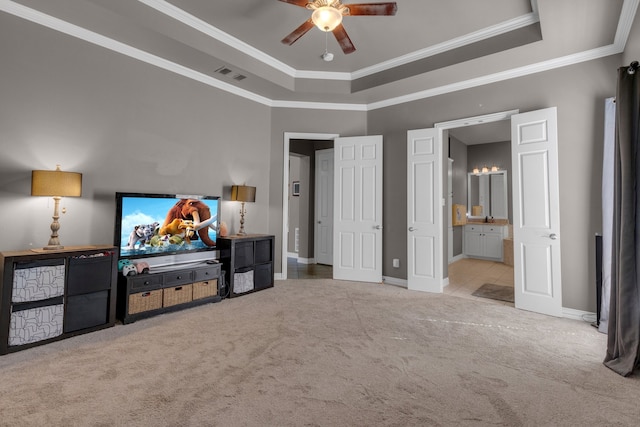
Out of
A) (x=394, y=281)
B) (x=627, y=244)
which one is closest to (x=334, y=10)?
(x=627, y=244)

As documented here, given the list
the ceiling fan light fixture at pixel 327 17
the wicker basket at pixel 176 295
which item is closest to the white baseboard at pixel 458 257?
the wicker basket at pixel 176 295

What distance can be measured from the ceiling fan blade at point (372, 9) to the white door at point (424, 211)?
219 centimetres

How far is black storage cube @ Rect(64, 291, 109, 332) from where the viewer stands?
2656 mm

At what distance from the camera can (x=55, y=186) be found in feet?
8.53

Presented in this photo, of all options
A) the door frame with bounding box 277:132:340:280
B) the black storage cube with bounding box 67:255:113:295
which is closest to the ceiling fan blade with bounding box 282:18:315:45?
the door frame with bounding box 277:132:340:280

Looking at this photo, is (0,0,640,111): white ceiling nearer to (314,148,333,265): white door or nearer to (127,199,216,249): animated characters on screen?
(127,199,216,249): animated characters on screen

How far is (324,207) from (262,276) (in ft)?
9.03

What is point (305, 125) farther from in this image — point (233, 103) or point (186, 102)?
point (186, 102)

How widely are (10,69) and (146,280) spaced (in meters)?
2.23

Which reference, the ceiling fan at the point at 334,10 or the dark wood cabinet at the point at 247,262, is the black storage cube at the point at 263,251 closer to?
the dark wood cabinet at the point at 247,262

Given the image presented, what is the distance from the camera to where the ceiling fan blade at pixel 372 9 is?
247 cm

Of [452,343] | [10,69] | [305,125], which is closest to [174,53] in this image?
[10,69]

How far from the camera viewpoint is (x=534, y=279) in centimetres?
352

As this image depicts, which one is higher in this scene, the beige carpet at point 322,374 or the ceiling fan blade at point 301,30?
the ceiling fan blade at point 301,30
